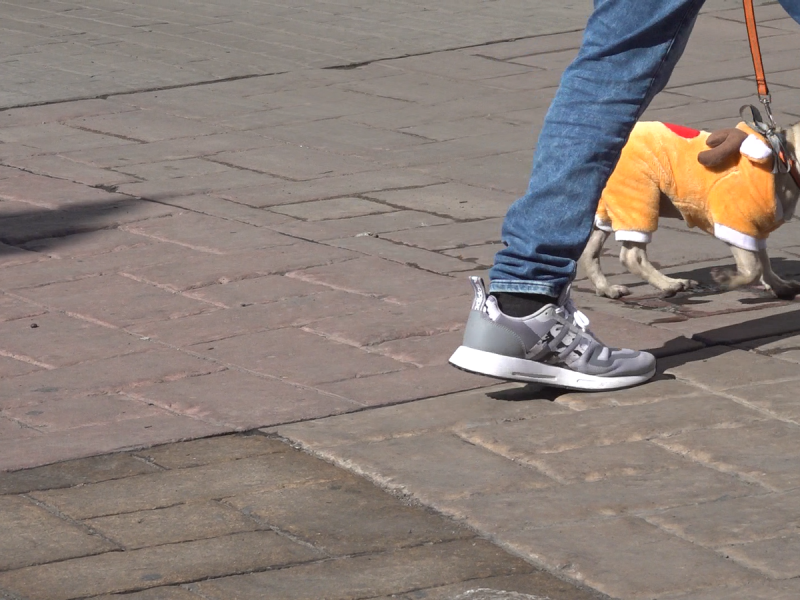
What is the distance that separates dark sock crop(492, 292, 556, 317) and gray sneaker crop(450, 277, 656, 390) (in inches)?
0.7

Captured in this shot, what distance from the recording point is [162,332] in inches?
170

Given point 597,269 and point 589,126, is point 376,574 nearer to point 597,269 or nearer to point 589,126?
point 589,126

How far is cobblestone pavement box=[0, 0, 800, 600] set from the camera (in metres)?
3.04

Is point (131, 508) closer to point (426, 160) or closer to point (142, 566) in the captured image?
point (142, 566)

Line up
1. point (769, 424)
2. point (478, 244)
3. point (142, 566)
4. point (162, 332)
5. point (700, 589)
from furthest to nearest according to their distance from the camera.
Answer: point (478, 244) < point (162, 332) < point (769, 424) < point (142, 566) < point (700, 589)

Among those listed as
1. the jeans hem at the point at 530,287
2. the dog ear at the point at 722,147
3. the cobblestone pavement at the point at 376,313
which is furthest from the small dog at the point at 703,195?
the jeans hem at the point at 530,287

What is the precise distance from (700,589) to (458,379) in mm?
1345

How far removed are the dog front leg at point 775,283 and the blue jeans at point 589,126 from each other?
1.10 meters

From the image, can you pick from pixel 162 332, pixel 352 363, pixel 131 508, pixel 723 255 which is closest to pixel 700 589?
pixel 131 508

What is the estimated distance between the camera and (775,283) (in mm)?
4570

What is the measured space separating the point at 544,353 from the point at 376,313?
87 centimetres

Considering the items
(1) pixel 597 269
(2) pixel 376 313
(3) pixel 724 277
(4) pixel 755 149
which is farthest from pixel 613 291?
(2) pixel 376 313

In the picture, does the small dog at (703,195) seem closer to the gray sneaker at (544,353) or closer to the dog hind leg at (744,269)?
the dog hind leg at (744,269)

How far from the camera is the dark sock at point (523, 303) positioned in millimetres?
3660
